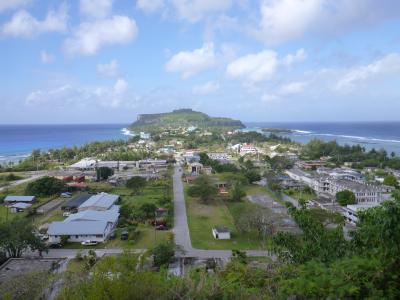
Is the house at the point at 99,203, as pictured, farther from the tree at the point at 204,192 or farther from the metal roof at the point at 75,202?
the tree at the point at 204,192

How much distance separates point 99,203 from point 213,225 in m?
6.73

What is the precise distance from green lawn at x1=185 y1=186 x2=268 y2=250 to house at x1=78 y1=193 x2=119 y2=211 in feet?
14.7

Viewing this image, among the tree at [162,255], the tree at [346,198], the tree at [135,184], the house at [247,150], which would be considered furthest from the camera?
the house at [247,150]

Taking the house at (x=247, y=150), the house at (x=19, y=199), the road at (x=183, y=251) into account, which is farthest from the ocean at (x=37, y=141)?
the road at (x=183, y=251)

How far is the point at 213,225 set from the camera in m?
17.3

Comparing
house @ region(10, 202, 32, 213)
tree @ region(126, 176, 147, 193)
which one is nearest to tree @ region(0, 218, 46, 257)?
house @ region(10, 202, 32, 213)

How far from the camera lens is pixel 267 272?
6.30m

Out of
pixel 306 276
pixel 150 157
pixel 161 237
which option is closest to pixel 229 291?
pixel 306 276

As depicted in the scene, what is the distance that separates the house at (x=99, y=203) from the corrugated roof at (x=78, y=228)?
3.25 metres

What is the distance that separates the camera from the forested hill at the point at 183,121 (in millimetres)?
127906

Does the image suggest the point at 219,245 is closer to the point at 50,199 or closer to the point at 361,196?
the point at 361,196

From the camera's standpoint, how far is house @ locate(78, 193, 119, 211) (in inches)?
746

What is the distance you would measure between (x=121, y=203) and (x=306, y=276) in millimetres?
18728

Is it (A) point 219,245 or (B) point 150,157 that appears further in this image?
(B) point 150,157
